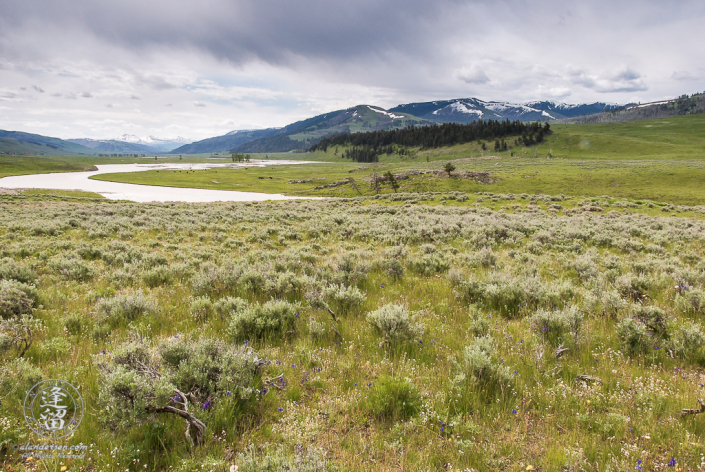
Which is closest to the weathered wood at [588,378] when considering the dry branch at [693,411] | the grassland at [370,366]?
the grassland at [370,366]

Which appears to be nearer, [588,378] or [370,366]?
[588,378]

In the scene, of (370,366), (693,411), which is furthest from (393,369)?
(693,411)

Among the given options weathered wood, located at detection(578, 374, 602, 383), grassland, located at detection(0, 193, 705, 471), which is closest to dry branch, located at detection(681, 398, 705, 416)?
grassland, located at detection(0, 193, 705, 471)

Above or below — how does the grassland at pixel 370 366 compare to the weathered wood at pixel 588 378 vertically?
above

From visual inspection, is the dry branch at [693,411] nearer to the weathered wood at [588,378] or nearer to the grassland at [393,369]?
the grassland at [393,369]

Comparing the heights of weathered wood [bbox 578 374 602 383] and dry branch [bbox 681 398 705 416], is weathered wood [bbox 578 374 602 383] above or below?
below

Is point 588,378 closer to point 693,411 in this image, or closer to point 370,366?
point 693,411

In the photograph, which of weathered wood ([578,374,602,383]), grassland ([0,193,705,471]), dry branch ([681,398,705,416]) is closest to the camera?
grassland ([0,193,705,471])

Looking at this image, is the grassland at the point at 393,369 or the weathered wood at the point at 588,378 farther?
the weathered wood at the point at 588,378

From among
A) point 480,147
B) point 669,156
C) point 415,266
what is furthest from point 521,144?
point 415,266

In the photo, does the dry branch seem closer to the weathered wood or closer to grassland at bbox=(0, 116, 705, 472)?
grassland at bbox=(0, 116, 705, 472)

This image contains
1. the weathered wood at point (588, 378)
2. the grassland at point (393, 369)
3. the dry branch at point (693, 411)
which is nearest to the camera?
the grassland at point (393, 369)

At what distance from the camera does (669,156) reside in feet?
407

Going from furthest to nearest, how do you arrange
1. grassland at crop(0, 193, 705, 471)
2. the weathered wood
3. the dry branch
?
the weathered wood, the dry branch, grassland at crop(0, 193, 705, 471)
